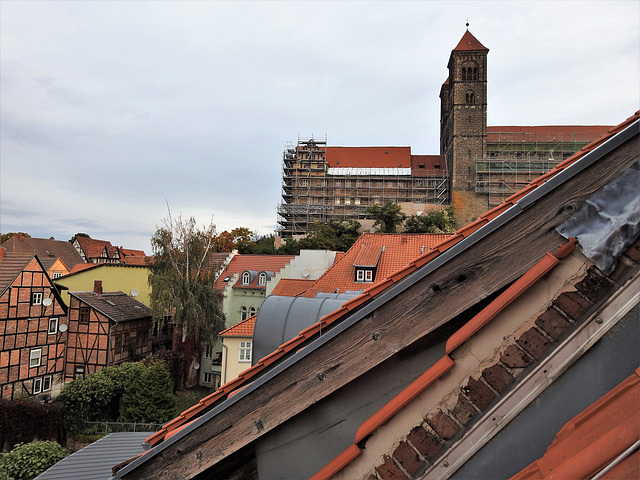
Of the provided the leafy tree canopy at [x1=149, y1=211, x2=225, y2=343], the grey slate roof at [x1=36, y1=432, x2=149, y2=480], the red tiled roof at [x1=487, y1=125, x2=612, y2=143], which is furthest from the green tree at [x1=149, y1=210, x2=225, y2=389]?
the red tiled roof at [x1=487, y1=125, x2=612, y2=143]

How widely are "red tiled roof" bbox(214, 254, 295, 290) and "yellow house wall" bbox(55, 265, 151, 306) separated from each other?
554 cm

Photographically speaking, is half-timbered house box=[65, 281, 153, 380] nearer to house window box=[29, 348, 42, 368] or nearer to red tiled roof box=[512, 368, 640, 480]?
house window box=[29, 348, 42, 368]

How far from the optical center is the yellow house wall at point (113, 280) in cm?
2898

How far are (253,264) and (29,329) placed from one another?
559 inches

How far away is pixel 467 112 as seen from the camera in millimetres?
58594

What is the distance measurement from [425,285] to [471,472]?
2.54ft

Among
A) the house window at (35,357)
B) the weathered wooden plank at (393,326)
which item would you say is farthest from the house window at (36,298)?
the weathered wooden plank at (393,326)

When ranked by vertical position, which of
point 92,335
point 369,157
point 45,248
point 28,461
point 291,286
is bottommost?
point 28,461

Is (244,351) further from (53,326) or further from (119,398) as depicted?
(53,326)

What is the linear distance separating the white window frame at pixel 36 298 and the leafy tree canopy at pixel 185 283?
18.2 feet

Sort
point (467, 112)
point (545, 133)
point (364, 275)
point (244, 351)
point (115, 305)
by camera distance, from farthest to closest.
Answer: point (545, 133), point (467, 112), point (115, 305), point (364, 275), point (244, 351)

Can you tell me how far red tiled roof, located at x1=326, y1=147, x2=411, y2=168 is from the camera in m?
63.2

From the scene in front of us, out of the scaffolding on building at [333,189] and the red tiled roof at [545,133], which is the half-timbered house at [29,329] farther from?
the red tiled roof at [545,133]

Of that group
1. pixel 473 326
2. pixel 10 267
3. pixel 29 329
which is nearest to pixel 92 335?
pixel 29 329
